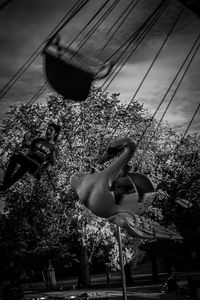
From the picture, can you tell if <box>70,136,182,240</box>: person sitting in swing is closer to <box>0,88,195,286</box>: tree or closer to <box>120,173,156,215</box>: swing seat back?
<box>120,173,156,215</box>: swing seat back

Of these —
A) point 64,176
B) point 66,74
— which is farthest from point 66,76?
point 64,176

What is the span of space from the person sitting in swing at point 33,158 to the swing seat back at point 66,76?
85 cm

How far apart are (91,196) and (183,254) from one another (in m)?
22.6

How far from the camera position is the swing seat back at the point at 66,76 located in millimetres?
5715

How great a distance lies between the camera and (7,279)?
21.0 m

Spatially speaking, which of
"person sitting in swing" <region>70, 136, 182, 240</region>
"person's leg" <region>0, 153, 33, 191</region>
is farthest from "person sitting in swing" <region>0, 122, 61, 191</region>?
"person sitting in swing" <region>70, 136, 182, 240</region>

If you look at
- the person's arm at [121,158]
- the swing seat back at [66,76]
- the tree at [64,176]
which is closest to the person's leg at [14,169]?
the swing seat back at [66,76]

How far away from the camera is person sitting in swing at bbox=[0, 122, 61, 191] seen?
624 centimetres

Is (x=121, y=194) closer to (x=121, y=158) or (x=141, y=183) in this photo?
(x=141, y=183)

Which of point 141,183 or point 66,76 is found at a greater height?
point 66,76

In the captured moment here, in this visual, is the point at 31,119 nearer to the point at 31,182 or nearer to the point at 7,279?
the point at 31,182

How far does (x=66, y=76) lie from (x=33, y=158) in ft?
5.25

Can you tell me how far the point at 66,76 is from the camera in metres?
5.79

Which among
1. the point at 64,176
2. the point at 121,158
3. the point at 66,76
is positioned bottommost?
the point at 121,158
